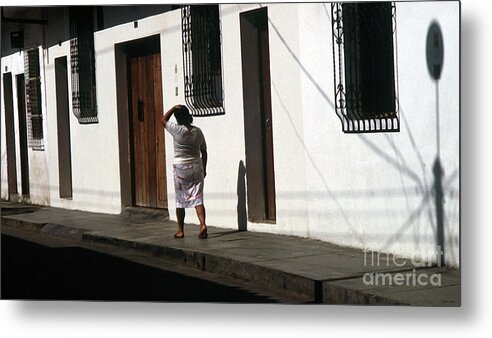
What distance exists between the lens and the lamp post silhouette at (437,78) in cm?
567

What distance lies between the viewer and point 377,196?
19.4 ft

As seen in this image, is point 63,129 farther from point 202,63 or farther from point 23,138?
point 202,63

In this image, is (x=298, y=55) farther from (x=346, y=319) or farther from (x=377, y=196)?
(x=346, y=319)

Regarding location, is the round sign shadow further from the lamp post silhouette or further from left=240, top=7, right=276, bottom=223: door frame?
left=240, top=7, right=276, bottom=223: door frame

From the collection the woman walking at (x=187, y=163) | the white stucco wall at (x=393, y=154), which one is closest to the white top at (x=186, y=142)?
the woman walking at (x=187, y=163)

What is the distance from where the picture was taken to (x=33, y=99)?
22.3 feet

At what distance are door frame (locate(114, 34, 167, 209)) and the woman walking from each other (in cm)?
34

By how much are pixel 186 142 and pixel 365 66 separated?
1.26 metres

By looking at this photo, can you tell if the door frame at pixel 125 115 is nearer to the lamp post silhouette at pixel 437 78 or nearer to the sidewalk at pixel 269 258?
the sidewalk at pixel 269 258

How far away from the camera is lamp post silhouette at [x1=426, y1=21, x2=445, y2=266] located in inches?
223

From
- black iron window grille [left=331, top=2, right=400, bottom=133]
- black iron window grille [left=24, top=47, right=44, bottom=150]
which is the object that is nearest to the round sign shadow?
black iron window grille [left=331, top=2, right=400, bottom=133]

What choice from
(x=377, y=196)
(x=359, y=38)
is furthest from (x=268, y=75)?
(x=377, y=196)

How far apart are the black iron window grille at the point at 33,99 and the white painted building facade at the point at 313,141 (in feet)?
0.25

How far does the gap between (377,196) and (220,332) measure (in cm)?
126
